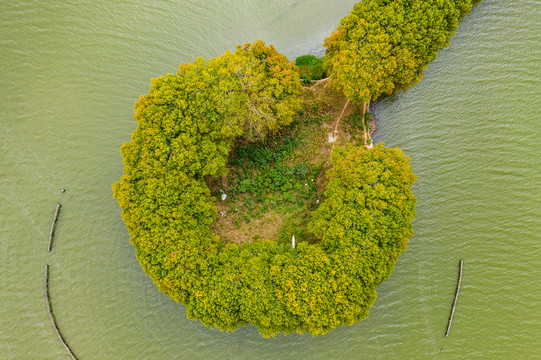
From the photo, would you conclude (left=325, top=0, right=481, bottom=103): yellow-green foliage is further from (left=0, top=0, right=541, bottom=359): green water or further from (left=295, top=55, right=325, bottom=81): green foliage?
(left=0, top=0, right=541, bottom=359): green water

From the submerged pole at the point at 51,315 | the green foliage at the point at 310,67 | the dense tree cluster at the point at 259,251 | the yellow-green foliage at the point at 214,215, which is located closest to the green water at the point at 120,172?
the submerged pole at the point at 51,315

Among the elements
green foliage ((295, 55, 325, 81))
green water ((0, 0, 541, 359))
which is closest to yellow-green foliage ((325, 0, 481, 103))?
green foliage ((295, 55, 325, 81))

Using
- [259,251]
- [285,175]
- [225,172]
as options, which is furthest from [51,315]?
[285,175]

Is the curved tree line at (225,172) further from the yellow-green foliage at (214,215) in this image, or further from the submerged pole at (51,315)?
the submerged pole at (51,315)

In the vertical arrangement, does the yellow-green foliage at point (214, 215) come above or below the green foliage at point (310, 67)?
below

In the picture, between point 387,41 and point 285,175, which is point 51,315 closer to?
point 285,175

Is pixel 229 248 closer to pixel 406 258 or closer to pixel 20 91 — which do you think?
pixel 406 258

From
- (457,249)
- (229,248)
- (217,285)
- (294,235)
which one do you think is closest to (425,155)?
(457,249)
